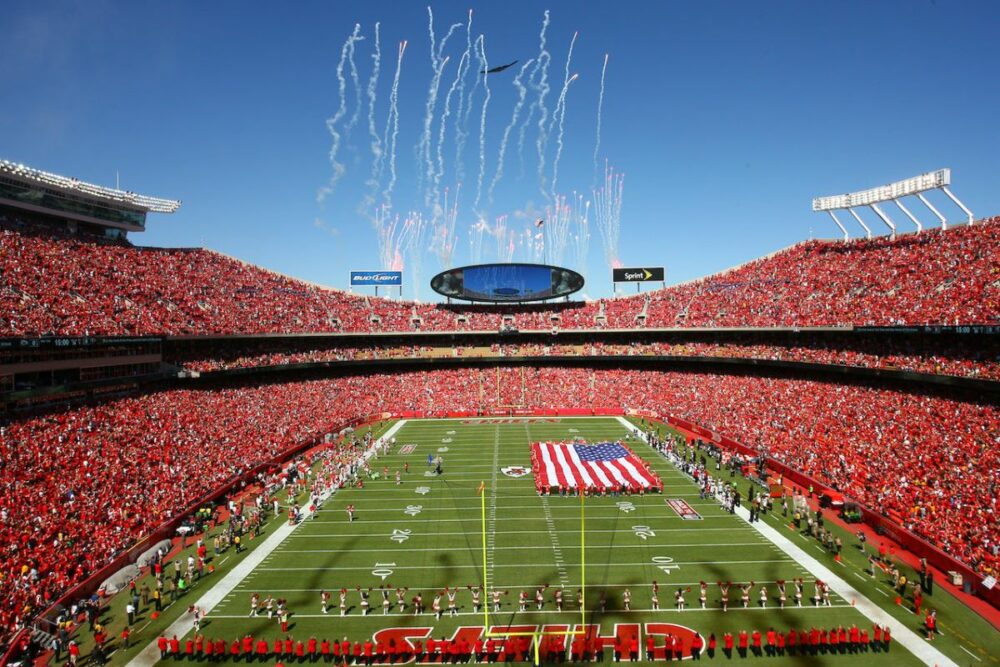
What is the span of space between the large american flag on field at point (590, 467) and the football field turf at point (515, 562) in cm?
89

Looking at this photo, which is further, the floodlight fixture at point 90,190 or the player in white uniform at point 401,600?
the floodlight fixture at point 90,190

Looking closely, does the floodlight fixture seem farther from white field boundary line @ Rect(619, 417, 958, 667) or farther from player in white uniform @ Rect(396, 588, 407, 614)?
white field boundary line @ Rect(619, 417, 958, 667)

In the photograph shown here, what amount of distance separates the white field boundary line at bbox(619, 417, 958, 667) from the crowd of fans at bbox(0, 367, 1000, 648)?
13.0 feet

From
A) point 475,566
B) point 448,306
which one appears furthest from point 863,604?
point 448,306

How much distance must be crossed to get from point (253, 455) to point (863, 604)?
2864 cm

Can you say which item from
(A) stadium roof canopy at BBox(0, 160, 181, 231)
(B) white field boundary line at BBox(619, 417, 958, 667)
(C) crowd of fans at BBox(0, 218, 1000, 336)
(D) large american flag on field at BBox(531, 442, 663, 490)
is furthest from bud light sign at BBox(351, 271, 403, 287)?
(B) white field boundary line at BBox(619, 417, 958, 667)

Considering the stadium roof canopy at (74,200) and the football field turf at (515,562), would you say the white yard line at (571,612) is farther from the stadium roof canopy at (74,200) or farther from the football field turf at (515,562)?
the stadium roof canopy at (74,200)

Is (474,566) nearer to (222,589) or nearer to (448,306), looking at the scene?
(222,589)

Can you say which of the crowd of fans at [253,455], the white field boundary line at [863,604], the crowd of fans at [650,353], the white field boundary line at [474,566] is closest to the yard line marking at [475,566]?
the white field boundary line at [474,566]

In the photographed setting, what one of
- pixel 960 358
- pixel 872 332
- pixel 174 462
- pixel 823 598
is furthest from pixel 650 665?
pixel 872 332

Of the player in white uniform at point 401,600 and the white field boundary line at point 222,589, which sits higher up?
the player in white uniform at point 401,600

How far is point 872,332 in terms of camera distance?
35094 millimetres

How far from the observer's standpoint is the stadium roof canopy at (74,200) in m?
37.3

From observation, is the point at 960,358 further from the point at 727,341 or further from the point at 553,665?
the point at 553,665
